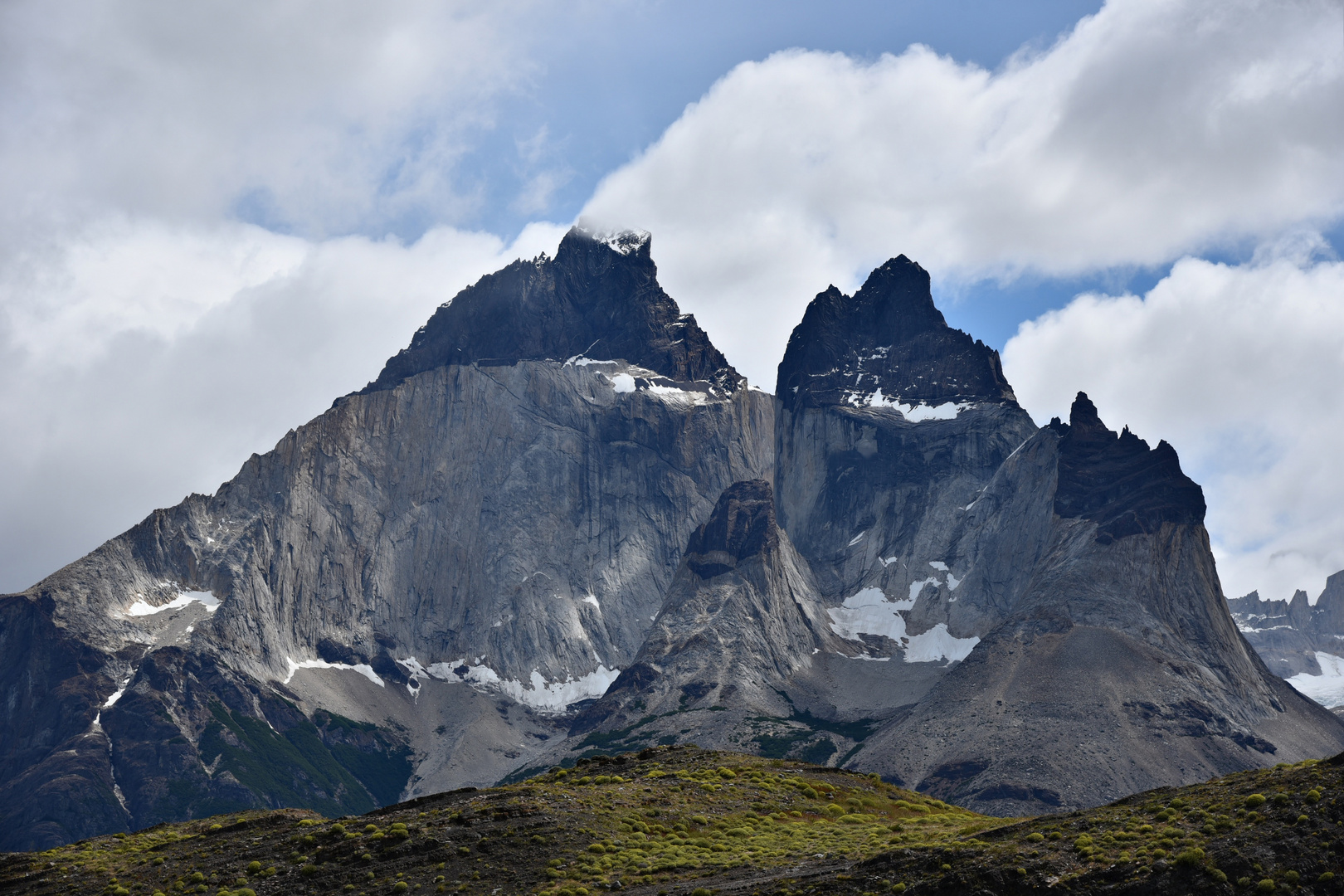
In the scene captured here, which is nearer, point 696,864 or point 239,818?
point 696,864

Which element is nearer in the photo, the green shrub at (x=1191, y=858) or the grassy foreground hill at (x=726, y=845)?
the green shrub at (x=1191, y=858)

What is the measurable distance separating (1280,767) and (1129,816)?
31.7 ft

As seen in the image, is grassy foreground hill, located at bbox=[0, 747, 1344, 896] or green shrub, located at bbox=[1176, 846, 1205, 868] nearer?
green shrub, located at bbox=[1176, 846, 1205, 868]

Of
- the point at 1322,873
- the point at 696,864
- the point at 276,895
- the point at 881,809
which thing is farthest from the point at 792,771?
the point at 1322,873

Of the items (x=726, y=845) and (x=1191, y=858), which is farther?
(x=726, y=845)

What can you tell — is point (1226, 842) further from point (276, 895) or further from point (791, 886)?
point (276, 895)

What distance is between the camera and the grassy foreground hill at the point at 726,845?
63.4m

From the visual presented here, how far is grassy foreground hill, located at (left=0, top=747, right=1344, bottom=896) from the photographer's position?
6338cm

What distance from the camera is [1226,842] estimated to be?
63.2 meters

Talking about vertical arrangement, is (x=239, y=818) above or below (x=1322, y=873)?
above

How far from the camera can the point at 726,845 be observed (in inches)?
3438

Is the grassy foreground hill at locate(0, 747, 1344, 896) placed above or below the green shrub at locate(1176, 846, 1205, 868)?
above

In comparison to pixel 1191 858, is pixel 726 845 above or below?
above

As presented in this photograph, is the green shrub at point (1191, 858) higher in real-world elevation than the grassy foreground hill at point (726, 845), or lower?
lower
